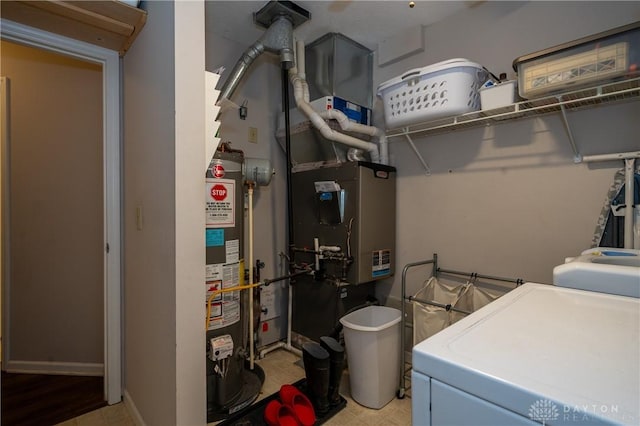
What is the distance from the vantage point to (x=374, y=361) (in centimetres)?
178

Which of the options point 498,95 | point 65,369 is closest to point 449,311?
point 498,95

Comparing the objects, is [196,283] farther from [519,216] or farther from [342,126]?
[519,216]

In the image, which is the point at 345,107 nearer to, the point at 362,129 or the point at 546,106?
the point at 362,129

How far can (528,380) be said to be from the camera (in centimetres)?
51

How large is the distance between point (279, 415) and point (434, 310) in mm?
1071

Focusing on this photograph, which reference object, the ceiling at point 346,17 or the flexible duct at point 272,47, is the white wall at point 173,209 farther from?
the ceiling at point 346,17

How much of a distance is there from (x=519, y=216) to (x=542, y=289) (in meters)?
0.94

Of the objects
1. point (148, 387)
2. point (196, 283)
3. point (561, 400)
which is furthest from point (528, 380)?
point (148, 387)

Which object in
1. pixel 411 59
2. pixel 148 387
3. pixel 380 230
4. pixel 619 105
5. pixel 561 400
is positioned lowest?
pixel 148 387

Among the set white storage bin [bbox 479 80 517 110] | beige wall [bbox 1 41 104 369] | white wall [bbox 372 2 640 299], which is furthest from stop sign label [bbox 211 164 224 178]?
white storage bin [bbox 479 80 517 110]

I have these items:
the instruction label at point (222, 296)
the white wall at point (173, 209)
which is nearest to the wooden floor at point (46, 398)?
the white wall at point (173, 209)

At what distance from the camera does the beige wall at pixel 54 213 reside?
2.18 metres

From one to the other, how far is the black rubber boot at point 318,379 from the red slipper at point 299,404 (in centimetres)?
7

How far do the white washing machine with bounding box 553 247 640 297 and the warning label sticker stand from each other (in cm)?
156
